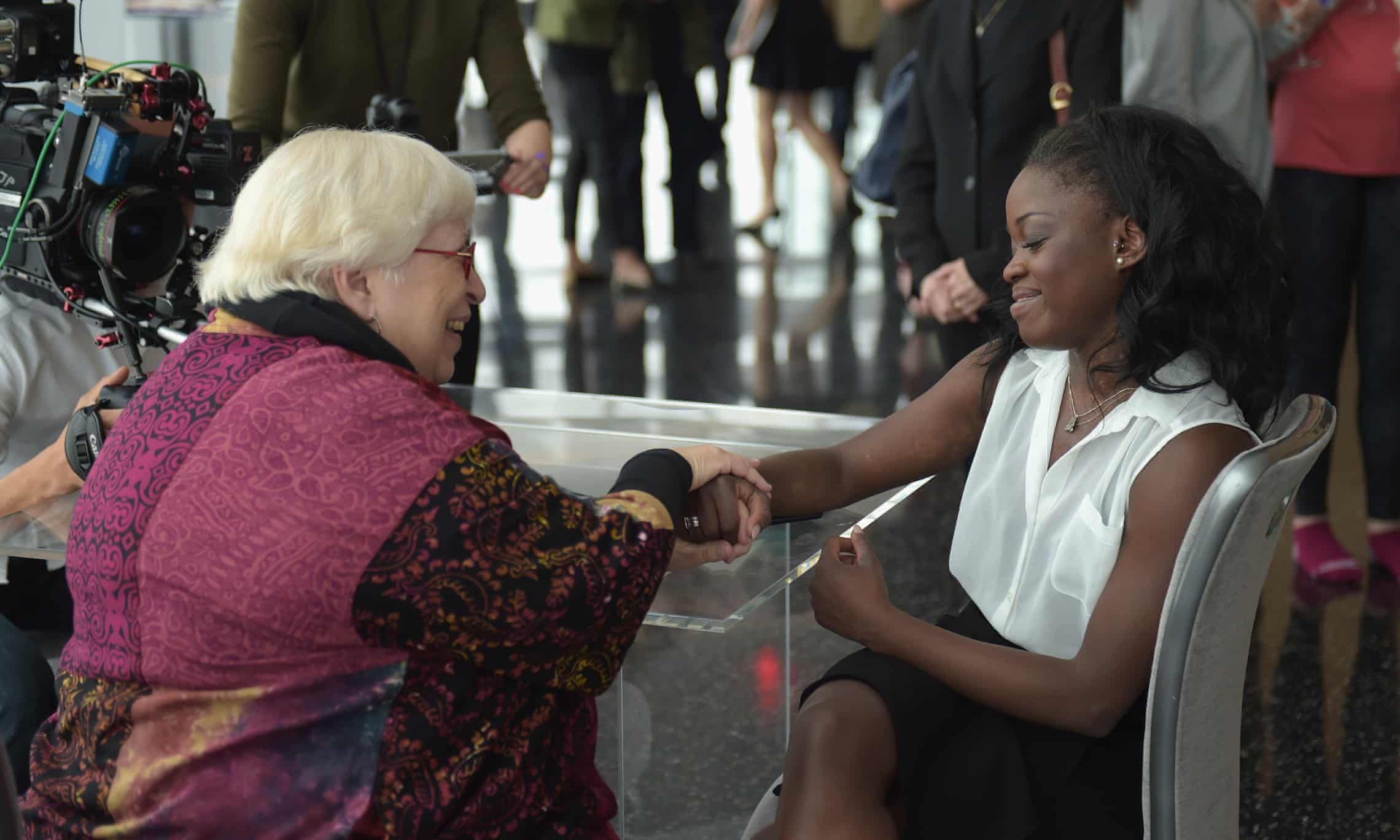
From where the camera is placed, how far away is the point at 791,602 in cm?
264

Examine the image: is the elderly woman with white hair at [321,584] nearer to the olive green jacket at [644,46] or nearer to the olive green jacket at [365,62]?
the olive green jacket at [365,62]

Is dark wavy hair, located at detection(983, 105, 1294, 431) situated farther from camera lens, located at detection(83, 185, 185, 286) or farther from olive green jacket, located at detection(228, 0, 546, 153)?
olive green jacket, located at detection(228, 0, 546, 153)

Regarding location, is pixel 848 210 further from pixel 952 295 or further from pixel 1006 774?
pixel 1006 774

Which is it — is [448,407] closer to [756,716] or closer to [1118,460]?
[1118,460]

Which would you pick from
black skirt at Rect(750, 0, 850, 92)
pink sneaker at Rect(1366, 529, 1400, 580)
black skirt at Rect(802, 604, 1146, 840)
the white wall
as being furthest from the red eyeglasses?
black skirt at Rect(750, 0, 850, 92)

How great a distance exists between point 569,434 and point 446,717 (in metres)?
0.84

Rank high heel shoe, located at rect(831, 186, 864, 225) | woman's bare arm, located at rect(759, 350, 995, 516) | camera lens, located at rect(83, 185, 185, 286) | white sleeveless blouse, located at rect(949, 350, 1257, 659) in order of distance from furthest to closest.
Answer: high heel shoe, located at rect(831, 186, 864, 225), camera lens, located at rect(83, 185, 185, 286), woman's bare arm, located at rect(759, 350, 995, 516), white sleeveless blouse, located at rect(949, 350, 1257, 659)

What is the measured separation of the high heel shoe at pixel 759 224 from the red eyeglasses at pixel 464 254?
535cm

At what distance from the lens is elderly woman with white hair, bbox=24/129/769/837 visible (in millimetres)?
1100

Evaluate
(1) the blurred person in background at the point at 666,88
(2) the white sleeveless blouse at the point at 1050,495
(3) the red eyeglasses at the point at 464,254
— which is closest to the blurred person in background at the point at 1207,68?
(2) the white sleeveless blouse at the point at 1050,495

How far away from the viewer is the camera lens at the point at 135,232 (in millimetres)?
1815

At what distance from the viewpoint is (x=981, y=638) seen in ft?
4.95

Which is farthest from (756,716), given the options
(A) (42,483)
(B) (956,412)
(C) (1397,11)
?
(C) (1397,11)

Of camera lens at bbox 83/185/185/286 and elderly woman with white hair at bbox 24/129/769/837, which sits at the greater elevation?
camera lens at bbox 83/185/185/286
